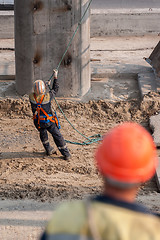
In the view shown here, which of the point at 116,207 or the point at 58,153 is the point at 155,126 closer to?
the point at 58,153

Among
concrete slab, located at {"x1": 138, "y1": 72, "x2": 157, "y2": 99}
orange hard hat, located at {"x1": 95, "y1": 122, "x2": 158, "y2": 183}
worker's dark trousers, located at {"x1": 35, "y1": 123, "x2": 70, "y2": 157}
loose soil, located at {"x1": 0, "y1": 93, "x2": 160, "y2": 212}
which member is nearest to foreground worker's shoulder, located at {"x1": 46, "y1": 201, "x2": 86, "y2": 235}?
orange hard hat, located at {"x1": 95, "y1": 122, "x2": 158, "y2": 183}

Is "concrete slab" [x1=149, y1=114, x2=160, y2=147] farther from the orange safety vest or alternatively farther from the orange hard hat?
the orange hard hat

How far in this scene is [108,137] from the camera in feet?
6.59

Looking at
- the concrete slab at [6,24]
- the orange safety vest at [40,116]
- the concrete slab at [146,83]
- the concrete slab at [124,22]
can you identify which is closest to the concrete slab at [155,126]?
the concrete slab at [146,83]

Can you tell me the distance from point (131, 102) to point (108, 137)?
7843mm

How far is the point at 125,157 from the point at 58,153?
6.19 metres

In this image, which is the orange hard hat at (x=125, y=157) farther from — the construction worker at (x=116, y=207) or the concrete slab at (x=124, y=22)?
the concrete slab at (x=124, y=22)

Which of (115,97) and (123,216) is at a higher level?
(123,216)

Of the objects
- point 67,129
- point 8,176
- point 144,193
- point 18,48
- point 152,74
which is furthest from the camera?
point 152,74

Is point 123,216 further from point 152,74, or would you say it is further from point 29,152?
point 152,74

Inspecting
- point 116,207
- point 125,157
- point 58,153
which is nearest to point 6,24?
point 58,153

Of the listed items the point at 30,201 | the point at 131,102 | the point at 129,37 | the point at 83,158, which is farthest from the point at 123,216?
the point at 129,37

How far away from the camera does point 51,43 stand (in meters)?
9.47

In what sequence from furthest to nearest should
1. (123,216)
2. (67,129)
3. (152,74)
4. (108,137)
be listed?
(152,74) → (67,129) → (108,137) → (123,216)
